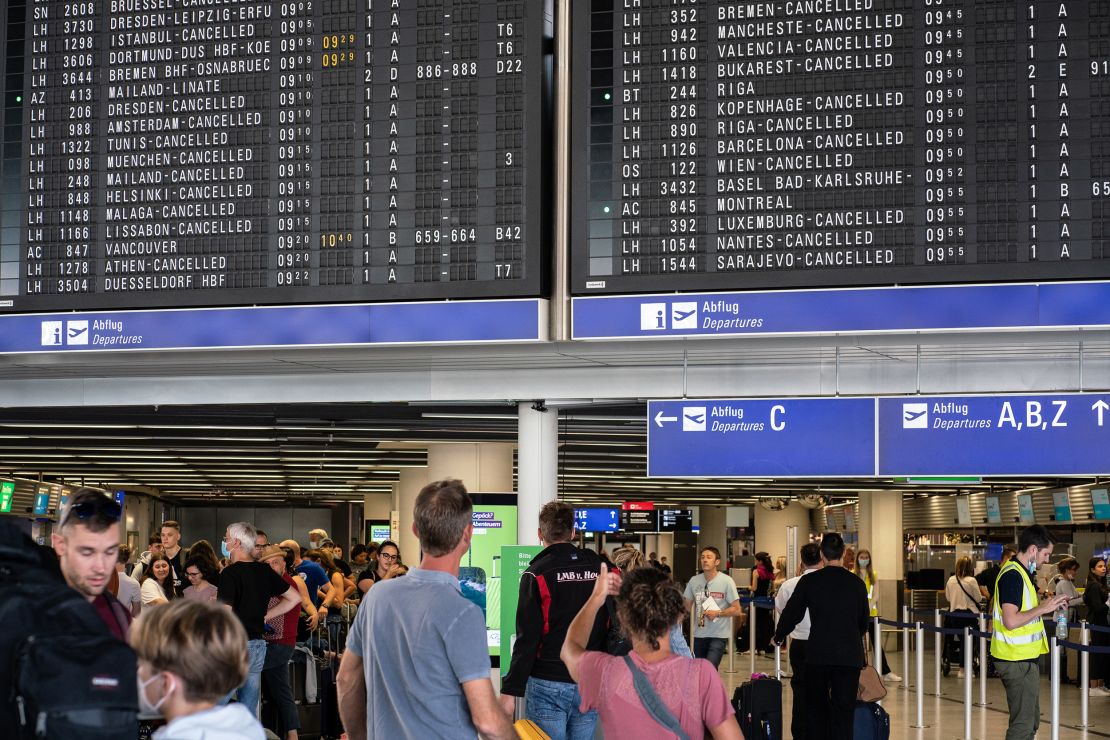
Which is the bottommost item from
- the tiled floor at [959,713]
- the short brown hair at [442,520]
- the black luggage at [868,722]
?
the tiled floor at [959,713]

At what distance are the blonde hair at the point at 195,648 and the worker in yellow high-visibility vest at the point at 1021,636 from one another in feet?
21.1

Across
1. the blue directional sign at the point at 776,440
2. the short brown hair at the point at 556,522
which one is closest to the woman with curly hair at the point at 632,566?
the short brown hair at the point at 556,522

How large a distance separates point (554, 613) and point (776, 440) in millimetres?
2965

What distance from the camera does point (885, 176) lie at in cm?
801

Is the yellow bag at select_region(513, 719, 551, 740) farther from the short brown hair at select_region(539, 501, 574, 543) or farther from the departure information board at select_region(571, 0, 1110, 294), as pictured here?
the departure information board at select_region(571, 0, 1110, 294)

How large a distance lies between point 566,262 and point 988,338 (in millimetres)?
2624

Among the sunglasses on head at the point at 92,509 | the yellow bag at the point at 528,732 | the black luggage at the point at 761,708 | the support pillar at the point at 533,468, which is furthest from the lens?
the support pillar at the point at 533,468

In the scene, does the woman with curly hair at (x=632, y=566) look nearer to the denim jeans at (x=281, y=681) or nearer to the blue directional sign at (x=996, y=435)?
the blue directional sign at (x=996, y=435)

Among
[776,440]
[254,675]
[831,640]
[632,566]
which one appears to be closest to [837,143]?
[776,440]

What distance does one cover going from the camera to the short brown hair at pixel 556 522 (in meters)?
6.30

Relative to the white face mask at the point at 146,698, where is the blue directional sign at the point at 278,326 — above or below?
above

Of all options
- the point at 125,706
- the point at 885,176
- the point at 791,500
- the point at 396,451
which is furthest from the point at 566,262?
the point at 791,500

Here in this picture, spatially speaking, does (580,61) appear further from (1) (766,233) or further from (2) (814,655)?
(2) (814,655)

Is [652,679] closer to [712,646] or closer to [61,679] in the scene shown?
[61,679]
